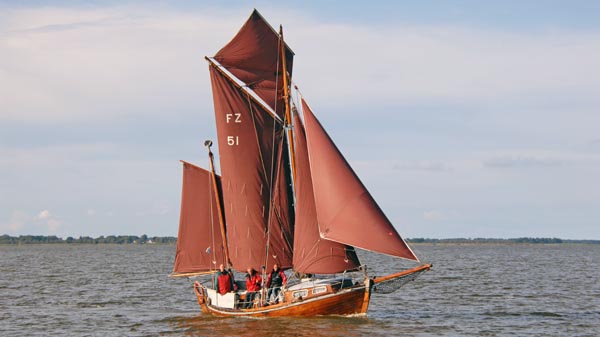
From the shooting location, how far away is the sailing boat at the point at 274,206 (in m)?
38.9

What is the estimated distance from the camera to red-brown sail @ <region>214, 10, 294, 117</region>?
43.1 meters

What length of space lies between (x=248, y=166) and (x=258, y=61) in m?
5.23

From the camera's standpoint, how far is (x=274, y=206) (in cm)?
4350

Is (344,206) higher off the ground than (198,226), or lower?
higher

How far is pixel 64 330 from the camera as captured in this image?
4169 centimetres

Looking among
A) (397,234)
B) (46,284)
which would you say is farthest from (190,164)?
(46,284)

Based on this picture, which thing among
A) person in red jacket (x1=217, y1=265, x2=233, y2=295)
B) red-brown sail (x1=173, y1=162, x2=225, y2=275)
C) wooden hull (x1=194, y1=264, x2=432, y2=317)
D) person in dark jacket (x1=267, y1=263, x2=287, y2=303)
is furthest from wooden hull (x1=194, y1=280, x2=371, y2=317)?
red-brown sail (x1=173, y1=162, x2=225, y2=275)

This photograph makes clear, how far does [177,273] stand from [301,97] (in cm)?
1306

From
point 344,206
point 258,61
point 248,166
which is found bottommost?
point 344,206

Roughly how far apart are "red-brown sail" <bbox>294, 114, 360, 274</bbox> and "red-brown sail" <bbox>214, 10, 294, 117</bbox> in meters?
2.77

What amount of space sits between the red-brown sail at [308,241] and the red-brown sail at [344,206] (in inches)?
60.0

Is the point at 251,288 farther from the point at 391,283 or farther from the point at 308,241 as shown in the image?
the point at 391,283

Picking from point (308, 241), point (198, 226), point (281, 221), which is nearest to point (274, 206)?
point (281, 221)

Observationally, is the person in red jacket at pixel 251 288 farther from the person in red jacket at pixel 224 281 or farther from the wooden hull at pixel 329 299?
the wooden hull at pixel 329 299
